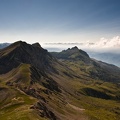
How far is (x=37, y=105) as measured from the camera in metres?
157

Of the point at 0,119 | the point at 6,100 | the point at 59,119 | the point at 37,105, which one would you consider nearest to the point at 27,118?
the point at 0,119

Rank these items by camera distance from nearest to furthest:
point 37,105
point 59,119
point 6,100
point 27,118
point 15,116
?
1. point 27,118
2. point 15,116
3. point 37,105
4. point 59,119
5. point 6,100

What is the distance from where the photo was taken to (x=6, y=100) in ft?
613

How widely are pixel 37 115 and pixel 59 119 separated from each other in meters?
48.4

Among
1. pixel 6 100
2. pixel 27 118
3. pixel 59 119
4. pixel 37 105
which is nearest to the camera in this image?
pixel 27 118

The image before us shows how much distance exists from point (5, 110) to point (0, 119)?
29.1 meters

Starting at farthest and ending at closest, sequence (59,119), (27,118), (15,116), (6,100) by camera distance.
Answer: (6,100), (59,119), (15,116), (27,118)

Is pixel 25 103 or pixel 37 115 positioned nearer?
pixel 37 115

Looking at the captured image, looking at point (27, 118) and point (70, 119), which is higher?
point (27, 118)

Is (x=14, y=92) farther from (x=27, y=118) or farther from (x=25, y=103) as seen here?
(x=27, y=118)

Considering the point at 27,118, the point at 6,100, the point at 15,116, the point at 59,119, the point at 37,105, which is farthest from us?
the point at 6,100

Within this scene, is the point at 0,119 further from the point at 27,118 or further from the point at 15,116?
the point at 27,118

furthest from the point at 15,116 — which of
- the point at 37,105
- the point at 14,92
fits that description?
the point at 14,92

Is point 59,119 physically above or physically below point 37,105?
below
